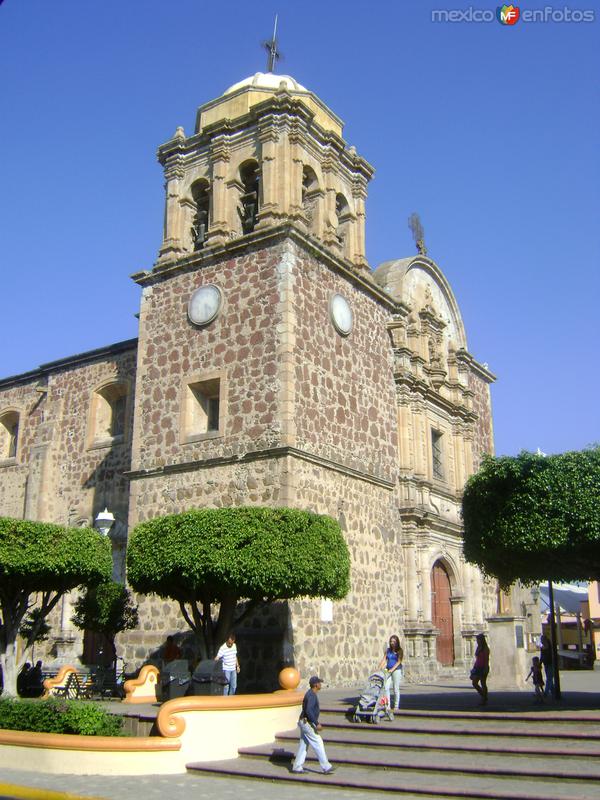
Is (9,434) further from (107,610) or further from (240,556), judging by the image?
(240,556)

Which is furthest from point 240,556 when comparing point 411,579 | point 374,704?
point 411,579

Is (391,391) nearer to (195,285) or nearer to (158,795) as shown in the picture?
(195,285)

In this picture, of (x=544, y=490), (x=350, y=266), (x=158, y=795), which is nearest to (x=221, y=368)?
(x=350, y=266)

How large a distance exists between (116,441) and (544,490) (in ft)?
43.7

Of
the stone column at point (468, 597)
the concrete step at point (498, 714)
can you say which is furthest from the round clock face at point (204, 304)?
the stone column at point (468, 597)

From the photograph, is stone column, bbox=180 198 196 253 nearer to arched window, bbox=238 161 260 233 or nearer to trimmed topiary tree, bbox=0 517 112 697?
arched window, bbox=238 161 260 233

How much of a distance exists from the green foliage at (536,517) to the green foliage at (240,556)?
2.63m

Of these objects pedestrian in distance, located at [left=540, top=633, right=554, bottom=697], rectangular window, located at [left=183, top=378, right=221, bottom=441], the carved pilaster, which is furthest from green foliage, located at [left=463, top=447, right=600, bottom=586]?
the carved pilaster

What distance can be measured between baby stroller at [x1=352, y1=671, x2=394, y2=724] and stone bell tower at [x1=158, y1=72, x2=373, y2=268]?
34.4 feet

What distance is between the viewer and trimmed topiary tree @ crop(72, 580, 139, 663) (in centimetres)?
1739

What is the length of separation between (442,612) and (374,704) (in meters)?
11.0

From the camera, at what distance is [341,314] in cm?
2000

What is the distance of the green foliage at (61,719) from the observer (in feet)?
38.4

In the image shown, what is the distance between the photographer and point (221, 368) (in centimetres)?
1852
